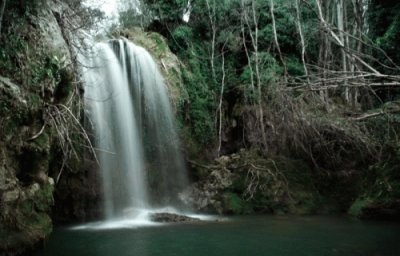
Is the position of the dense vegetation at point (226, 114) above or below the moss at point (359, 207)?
above

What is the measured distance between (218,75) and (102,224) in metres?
7.99

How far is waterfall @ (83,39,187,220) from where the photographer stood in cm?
1219

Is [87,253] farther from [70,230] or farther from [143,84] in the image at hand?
[143,84]

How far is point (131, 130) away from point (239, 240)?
5715mm

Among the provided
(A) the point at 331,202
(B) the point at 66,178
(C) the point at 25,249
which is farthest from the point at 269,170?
(C) the point at 25,249

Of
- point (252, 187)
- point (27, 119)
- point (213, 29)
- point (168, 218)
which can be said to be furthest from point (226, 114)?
point (27, 119)

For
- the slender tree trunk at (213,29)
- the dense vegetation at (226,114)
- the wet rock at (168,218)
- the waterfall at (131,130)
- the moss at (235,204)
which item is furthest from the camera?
the slender tree trunk at (213,29)

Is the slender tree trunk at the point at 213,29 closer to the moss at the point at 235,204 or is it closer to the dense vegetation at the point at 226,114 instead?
the dense vegetation at the point at 226,114

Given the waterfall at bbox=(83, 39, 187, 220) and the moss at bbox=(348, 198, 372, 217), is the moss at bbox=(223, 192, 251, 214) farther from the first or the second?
the moss at bbox=(348, 198, 372, 217)

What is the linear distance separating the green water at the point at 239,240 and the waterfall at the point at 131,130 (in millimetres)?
2557

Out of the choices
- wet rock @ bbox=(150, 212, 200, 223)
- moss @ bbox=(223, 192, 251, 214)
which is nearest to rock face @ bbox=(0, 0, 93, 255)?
wet rock @ bbox=(150, 212, 200, 223)

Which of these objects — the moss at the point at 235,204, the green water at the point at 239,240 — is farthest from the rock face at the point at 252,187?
the green water at the point at 239,240

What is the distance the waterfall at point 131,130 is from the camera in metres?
12.2

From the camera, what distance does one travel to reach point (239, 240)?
8.71 meters
